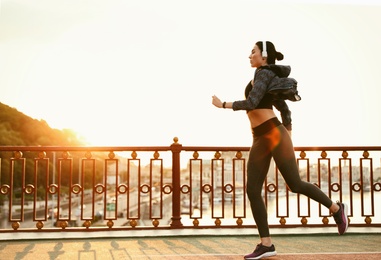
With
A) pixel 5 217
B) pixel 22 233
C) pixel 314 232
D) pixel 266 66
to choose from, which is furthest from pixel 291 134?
pixel 5 217

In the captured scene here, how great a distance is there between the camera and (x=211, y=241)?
504 cm

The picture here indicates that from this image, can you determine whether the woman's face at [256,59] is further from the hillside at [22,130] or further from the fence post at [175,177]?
the hillside at [22,130]

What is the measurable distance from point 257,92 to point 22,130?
5160 cm

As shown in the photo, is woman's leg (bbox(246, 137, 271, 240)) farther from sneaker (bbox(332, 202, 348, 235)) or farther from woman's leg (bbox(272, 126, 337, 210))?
sneaker (bbox(332, 202, 348, 235))

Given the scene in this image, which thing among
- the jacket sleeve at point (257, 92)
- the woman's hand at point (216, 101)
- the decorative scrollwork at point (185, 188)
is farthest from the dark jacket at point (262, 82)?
the decorative scrollwork at point (185, 188)

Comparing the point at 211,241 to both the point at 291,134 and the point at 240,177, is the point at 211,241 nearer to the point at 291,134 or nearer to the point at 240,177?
the point at 240,177

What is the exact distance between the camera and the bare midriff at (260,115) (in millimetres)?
3648

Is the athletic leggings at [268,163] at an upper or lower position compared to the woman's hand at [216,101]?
lower

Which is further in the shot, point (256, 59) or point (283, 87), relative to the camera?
point (256, 59)

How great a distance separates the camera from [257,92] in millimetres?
3553

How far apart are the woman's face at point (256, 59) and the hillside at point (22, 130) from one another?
144 ft

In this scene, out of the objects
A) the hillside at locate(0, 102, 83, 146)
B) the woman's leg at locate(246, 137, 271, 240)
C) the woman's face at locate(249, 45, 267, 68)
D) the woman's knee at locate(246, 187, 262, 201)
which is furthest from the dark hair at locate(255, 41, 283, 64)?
the hillside at locate(0, 102, 83, 146)

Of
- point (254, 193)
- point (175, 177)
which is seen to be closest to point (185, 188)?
point (175, 177)

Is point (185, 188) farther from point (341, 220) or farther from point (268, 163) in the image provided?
point (341, 220)
